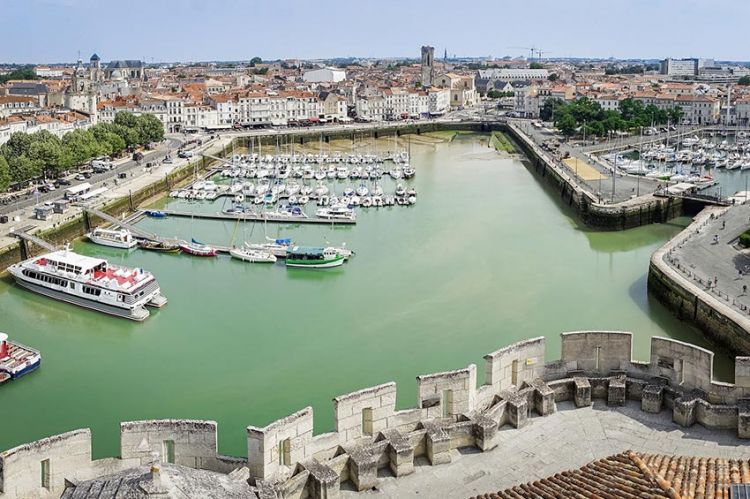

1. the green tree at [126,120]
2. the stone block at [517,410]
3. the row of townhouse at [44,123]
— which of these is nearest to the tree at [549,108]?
the green tree at [126,120]

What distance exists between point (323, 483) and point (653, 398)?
3798 mm

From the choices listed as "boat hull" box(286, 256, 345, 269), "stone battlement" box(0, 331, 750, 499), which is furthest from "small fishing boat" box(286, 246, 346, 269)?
"stone battlement" box(0, 331, 750, 499)

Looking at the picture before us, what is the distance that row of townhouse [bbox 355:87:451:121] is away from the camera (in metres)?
74.5

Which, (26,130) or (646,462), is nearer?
(646,462)

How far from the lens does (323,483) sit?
7535 millimetres

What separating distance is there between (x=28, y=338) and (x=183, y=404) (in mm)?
6134

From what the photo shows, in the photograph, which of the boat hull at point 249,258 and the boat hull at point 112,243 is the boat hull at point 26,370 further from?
the boat hull at point 112,243

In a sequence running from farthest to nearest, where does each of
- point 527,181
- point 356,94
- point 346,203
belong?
point 356,94, point 527,181, point 346,203

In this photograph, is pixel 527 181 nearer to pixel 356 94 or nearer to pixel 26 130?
pixel 26 130

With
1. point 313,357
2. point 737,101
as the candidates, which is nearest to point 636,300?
point 313,357

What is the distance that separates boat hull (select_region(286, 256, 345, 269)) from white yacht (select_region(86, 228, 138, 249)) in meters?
5.94

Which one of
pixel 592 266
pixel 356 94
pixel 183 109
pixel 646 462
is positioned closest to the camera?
pixel 646 462

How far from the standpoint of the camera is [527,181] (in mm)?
43875

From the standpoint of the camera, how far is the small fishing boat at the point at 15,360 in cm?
1669
